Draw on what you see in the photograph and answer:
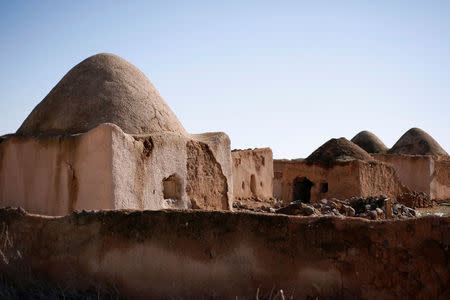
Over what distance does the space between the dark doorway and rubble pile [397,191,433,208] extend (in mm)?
3282

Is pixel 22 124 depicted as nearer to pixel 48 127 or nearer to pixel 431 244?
pixel 48 127

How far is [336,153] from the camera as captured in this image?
15477 mm

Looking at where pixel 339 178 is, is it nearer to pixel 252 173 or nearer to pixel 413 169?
pixel 252 173

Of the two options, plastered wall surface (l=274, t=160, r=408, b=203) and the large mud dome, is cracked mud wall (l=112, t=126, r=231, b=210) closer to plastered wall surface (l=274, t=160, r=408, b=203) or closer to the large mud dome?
the large mud dome

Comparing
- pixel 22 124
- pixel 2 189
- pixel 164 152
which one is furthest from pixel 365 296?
pixel 22 124

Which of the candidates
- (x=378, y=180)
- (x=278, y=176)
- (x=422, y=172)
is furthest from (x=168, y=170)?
(x=422, y=172)

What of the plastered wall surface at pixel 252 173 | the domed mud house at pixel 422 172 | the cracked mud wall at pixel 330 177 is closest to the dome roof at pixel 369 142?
the domed mud house at pixel 422 172

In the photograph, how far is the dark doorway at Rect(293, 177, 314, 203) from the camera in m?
16.2

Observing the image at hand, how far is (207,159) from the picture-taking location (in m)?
9.32

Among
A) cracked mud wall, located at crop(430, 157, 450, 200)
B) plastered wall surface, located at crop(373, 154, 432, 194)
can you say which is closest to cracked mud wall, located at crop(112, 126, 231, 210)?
plastered wall surface, located at crop(373, 154, 432, 194)

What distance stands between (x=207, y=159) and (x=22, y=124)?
354cm

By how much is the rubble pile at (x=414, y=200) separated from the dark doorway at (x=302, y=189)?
328cm

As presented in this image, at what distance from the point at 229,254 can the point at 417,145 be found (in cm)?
2607

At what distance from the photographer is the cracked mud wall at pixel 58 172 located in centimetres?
711
